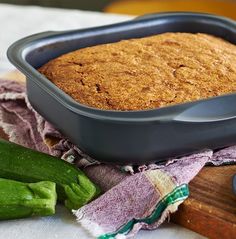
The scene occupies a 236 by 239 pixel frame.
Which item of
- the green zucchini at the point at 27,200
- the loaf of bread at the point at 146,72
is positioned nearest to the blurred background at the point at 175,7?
the loaf of bread at the point at 146,72

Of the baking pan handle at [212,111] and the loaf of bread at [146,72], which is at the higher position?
the baking pan handle at [212,111]

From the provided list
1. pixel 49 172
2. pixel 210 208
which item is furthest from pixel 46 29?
pixel 210 208

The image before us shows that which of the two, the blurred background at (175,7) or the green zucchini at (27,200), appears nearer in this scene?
the green zucchini at (27,200)

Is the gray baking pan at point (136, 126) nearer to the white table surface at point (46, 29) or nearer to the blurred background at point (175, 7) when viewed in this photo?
the white table surface at point (46, 29)

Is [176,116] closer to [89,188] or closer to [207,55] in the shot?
[89,188]

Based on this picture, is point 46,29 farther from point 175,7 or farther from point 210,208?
point 210,208

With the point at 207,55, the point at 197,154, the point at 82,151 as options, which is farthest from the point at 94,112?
the point at 207,55

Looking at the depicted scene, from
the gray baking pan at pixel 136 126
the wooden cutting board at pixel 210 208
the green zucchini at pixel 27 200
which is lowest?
the green zucchini at pixel 27 200
